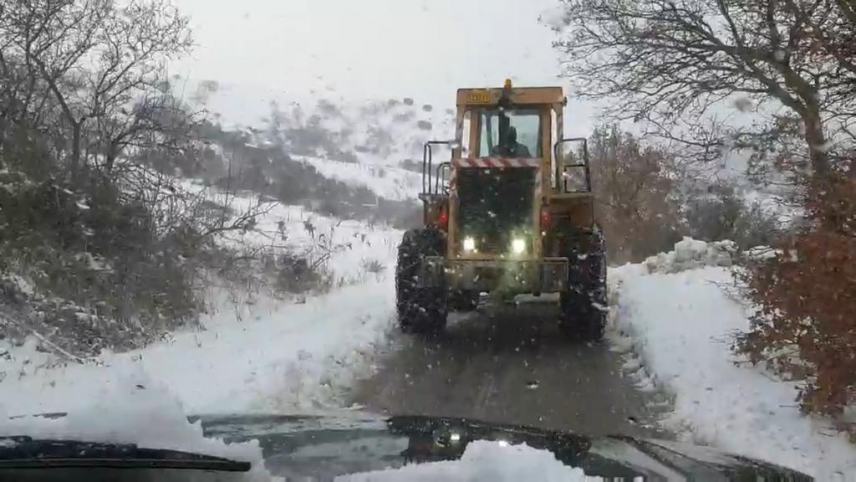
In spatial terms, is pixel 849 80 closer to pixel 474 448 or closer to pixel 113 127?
pixel 474 448

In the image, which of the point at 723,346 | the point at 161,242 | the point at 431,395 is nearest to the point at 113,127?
the point at 161,242

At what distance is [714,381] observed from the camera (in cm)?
699

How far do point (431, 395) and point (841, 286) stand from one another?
11.2 ft

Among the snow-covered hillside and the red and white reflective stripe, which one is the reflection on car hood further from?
the snow-covered hillside

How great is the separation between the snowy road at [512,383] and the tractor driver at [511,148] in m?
2.17

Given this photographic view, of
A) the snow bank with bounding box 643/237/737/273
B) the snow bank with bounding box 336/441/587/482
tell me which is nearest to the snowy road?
the snow bank with bounding box 336/441/587/482

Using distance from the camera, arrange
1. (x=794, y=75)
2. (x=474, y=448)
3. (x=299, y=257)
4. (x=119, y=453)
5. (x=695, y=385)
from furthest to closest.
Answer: (x=299, y=257)
(x=794, y=75)
(x=695, y=385)
(x=474, y=448)
(x=119, y=453)

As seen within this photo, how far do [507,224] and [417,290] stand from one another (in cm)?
124

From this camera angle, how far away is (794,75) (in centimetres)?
933

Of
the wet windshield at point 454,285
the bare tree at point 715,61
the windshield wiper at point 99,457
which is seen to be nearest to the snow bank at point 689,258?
the wet windshield at point 454,285

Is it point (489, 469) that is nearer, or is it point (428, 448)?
point (489, 469)

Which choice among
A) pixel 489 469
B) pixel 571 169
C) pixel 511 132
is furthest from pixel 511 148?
pixel 489 469

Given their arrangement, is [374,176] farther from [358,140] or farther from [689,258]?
[689,258]

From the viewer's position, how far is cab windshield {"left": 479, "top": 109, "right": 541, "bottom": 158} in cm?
1000
